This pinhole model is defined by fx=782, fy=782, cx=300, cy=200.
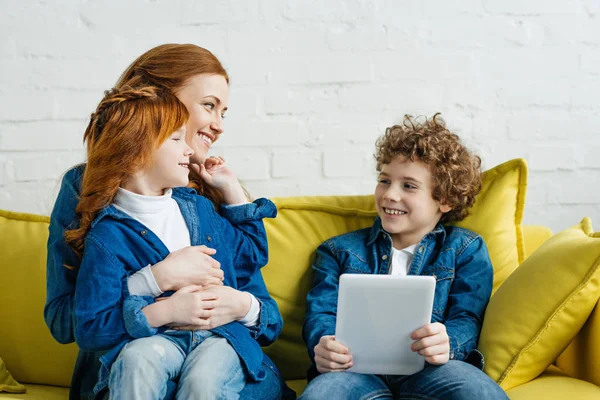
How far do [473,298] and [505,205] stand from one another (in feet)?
0.99

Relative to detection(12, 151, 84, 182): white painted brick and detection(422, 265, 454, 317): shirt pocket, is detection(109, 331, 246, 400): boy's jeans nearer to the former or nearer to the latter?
detection(422, 265, 454, 317): shirt pocket

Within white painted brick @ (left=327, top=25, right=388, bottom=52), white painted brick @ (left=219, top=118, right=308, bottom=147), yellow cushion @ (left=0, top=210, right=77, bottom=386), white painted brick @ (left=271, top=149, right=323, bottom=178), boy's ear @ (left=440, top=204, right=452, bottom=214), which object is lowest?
yellow cushion @ (left=0, top=210, right=77, bottom=386)

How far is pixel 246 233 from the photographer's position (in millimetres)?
1901

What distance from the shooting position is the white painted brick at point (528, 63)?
253 centimetres

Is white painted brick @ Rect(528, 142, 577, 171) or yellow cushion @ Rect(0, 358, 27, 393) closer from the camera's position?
yellow cushion @ Rect(0, 358, 27, 393)

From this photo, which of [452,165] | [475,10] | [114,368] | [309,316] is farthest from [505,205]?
[114,368]

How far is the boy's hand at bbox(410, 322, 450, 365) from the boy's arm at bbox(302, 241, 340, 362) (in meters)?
0.26

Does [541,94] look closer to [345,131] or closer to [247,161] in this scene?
[345,131]

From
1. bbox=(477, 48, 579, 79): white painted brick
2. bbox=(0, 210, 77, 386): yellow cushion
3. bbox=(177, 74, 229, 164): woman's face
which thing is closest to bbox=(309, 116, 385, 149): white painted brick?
bbox=(477, 48, 579, 79): white painted brick

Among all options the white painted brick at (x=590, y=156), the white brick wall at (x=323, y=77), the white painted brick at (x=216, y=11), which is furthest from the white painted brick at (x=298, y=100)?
the white painted brick at (x=590, y=156)

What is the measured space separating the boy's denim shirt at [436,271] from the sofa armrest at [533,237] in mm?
276

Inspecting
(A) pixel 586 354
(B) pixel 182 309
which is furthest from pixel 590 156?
(B) pixel 182 309

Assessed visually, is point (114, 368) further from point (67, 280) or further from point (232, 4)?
point (232, 4)

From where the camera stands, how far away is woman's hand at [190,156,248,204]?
6.26ft
